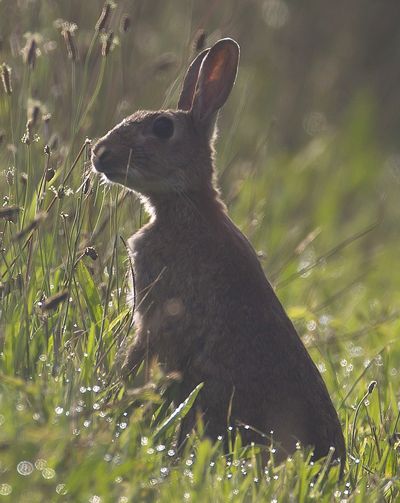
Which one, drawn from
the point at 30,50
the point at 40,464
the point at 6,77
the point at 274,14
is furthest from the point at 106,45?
the point at 274,14

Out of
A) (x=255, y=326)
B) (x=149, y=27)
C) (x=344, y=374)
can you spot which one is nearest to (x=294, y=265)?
(x=344, y=374)

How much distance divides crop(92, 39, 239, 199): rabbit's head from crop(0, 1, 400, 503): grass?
14 cm

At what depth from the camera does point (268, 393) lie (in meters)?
4.37

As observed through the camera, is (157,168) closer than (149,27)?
Yes

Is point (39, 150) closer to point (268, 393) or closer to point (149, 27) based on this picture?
point (268, 393)

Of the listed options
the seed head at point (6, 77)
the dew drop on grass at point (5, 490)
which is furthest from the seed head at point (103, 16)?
the dew drop on grass at point (5, 490)

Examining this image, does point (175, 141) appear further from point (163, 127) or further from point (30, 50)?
point (30, 50)

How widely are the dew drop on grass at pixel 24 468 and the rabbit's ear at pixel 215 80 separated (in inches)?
108

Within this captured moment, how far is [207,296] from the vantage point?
183 inches

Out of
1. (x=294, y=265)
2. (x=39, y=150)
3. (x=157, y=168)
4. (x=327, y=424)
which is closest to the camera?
(x=327, y=424)

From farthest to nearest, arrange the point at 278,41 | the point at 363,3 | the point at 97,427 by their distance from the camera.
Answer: the point at 363,3 → the point at 278,41 → the point at 97,427

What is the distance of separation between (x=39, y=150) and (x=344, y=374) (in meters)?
1.79

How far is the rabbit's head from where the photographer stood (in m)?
5.00

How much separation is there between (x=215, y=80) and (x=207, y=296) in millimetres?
1235
